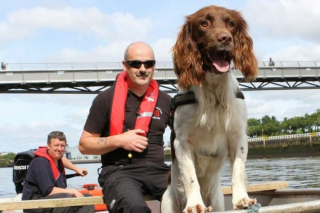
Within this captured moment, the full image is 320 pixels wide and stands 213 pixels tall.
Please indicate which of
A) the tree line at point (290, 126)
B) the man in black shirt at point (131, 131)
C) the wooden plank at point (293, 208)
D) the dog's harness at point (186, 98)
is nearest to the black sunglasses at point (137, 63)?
the man in black shirt at point (131, 131)

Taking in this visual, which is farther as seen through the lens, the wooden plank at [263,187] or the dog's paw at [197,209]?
the wooden plank at [263,187]

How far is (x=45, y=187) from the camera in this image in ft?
21.4

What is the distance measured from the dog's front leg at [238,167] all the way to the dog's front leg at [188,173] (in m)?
0.25

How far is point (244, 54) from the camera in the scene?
371 centimetres

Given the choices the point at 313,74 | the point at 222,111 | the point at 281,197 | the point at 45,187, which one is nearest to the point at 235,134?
the point at 222,111

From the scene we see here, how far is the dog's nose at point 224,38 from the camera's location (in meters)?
3.50

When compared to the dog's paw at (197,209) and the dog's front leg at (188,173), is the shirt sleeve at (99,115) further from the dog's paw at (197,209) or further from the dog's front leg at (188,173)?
the dog's paw at (197,209)

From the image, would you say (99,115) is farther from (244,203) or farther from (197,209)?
(244,203)

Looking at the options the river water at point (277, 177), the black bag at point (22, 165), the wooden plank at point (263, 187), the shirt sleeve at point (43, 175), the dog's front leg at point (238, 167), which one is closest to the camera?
the dog's front leg at point (238, 167)

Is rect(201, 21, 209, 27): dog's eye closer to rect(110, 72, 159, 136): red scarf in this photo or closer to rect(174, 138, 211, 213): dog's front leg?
rect(174, 138, 211, 213): dog's front leg

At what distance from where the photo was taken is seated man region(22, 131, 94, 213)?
6.37m

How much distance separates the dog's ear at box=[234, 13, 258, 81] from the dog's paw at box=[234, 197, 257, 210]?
0.83 metres

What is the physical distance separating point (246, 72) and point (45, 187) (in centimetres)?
362

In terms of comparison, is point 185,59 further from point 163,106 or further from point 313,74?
point 313,74
